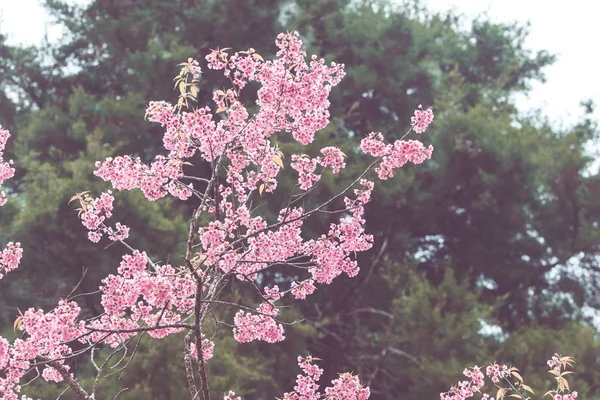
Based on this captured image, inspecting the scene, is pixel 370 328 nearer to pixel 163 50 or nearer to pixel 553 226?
pixel 553 226

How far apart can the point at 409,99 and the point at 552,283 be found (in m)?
3.73

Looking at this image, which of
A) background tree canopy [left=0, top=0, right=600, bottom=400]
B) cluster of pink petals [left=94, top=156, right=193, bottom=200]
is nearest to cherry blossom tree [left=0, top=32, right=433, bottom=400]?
cluster of pink petals [left=94, top=156, right=193, bottom=200]

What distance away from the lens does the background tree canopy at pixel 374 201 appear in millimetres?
8305

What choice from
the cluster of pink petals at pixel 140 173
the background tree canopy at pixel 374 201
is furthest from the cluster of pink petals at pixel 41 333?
the background tree canopy at pixel 374 201

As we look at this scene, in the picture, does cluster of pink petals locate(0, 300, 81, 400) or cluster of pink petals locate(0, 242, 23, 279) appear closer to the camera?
cluster of pink petals locate(0, 300, 81, 400)

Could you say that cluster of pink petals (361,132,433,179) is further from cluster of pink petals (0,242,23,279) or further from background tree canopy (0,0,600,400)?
background tree canopy (0,0,600,400)

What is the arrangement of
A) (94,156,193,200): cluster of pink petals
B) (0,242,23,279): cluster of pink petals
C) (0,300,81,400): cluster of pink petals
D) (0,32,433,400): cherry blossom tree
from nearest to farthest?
1. (0,300,81,400): cluster of pink petals
2. (0,32,433,400): cherry blossom tree
3. (94,156,193,200): cluster of pink petals
4. (0,242,23,279): cluster of pink petals

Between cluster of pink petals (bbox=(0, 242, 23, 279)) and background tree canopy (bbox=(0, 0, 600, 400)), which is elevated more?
background tree canopy (bbox=(0, 0, 600, 400))

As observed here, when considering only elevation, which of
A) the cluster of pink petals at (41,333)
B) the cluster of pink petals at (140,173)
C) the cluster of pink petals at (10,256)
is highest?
the cluster of pink petals at (140,173)

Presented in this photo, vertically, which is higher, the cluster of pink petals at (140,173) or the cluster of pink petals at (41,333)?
the cluster of pink petals at (140,173)

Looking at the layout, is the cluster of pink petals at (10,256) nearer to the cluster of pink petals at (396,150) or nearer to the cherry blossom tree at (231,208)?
the cherry blossom tree at (231,208)

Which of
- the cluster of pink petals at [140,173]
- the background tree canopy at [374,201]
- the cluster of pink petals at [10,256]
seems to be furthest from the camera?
the background tree canopy at [374,201]

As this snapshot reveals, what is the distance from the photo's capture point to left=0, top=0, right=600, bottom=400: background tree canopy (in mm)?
8305

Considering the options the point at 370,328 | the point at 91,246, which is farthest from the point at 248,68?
the point at 370,328
